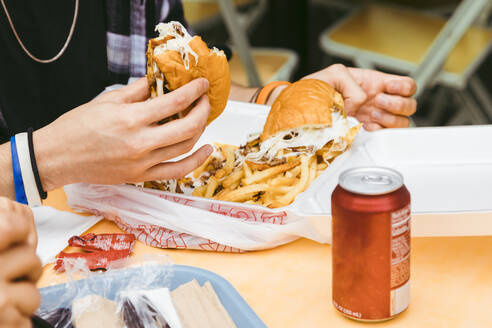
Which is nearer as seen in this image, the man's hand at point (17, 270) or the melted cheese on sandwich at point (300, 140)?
the man's hand at point (17, 270)

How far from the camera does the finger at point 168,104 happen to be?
87cm

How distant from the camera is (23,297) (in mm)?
476

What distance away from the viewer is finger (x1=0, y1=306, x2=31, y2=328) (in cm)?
46

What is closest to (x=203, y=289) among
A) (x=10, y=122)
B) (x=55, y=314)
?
(x=55, y=314)

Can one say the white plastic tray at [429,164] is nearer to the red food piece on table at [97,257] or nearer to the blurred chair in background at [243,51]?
the red food piece on table at [97,257]

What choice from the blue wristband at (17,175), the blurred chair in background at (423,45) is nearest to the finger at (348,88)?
the blue wristband at (17,175)

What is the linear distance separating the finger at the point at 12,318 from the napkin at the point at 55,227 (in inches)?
18.4

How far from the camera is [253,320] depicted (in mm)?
718

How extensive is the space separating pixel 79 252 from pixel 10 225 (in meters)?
0.46

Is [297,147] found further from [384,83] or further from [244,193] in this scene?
[384,83]

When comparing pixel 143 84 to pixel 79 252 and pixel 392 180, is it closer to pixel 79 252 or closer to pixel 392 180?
pixel 79 252

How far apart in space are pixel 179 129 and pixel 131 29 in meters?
0.72

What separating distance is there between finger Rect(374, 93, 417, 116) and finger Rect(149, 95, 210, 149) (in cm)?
53

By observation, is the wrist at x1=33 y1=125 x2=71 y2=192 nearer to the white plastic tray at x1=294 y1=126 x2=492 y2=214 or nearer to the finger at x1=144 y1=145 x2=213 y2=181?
the finger at x1=144 y1=145 x2=213 y2=181
